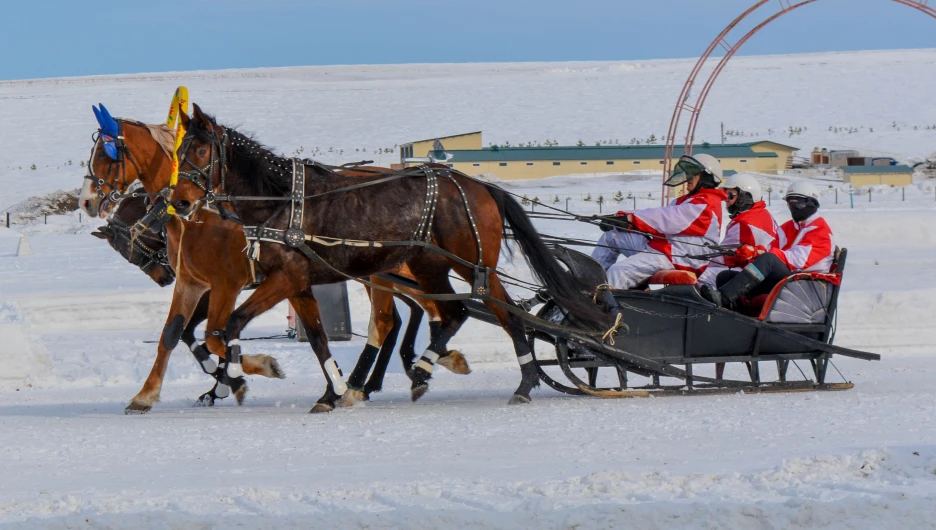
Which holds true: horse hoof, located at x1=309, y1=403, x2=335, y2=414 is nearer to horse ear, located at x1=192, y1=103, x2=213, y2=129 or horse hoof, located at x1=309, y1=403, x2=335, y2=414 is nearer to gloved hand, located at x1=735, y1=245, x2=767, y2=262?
horse ear, located at x1=192, y1=103, x2=213, y2=129

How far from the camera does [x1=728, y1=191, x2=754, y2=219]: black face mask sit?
9.35 m

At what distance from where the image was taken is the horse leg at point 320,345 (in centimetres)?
835

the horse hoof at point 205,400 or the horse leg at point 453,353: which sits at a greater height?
the horse leg at point 453,353

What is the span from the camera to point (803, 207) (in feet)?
29.5

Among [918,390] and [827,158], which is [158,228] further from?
[827,158]

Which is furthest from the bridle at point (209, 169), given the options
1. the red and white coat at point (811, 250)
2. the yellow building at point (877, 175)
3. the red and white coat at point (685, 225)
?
the yellow building at point (877, 175)

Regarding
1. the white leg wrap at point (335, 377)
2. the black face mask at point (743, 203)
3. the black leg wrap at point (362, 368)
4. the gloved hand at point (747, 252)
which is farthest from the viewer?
the black face mask at point (743, 203)

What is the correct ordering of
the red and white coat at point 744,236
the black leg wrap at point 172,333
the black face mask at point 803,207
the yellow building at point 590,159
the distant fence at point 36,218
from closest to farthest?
the black leg wrap at point 172,333, the black face mask at point 803,207, the red and white coat at point 744,236, the distant fence at point 36,218, the yellow building at point 590,159

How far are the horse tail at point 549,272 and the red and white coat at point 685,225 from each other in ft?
2.31

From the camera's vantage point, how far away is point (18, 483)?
588 centimetres

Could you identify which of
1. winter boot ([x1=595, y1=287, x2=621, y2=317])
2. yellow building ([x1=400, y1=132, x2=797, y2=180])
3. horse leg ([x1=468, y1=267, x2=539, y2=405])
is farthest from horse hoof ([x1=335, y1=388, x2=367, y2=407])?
yellow building ([x1=400, y1=132, x2=797, y2=180])

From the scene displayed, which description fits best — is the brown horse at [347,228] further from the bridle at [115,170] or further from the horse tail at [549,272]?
the bridle at [115,170]

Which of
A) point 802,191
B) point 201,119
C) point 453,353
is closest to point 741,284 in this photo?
point 802,191

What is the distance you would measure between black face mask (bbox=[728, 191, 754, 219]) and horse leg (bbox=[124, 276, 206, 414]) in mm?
4124
